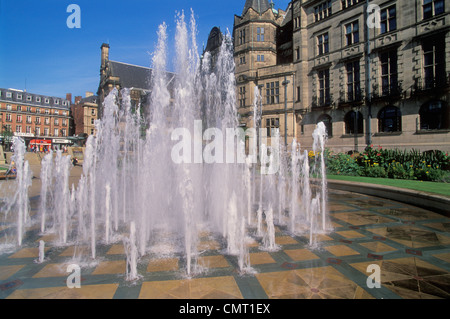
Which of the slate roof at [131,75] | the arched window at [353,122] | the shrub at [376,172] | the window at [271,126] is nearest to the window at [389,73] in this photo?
the arched window at [353,122]

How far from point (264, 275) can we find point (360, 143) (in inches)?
859

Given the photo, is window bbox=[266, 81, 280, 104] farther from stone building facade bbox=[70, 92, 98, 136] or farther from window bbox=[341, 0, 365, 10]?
stone building facade bbox=[70, 92, 98, 136]

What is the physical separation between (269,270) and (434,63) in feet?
71.4

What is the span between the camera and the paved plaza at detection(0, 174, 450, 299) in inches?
117

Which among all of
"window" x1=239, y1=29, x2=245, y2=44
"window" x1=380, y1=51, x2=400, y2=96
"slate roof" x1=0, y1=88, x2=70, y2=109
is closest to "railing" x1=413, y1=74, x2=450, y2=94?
"window" x1=380, y1=51, x2=400, y2=96

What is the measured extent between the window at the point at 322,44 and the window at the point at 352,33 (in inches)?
81.4

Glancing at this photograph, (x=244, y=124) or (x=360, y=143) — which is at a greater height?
(x=244, y=124)

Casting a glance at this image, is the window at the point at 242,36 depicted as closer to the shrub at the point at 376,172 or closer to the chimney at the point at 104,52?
the shrub at the point at 376,172

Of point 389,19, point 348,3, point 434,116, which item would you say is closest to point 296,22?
point 348,3

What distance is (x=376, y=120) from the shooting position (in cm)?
2092

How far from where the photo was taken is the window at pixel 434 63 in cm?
1730

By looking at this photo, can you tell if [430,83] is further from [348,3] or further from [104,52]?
[104,52]
